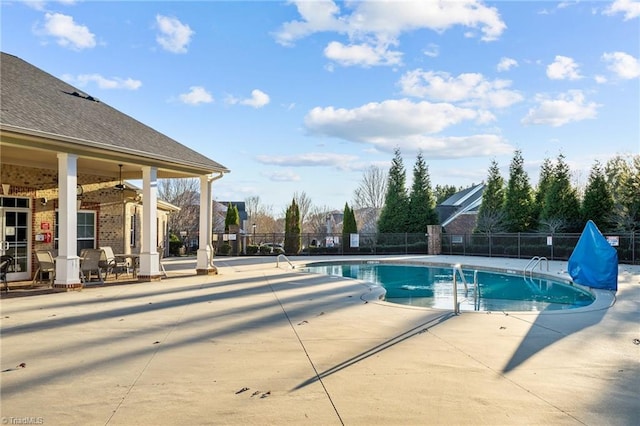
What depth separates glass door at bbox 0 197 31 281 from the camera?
1201 cm

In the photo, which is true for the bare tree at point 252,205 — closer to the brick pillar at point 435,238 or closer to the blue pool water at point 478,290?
the brick pillar at point 435,238

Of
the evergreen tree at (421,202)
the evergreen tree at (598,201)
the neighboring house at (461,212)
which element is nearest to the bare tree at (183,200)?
the evergreen tree at (421,202)

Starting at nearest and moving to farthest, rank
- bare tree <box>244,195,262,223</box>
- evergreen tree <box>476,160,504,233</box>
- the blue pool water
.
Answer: the blue pool water, evergreen tree <box>476,160,504,233</box>, bare tree <box>244,195,262,223</box>

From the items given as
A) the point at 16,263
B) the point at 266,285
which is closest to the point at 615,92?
the point at 266,285

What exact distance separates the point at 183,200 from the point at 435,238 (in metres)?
→ 26.1

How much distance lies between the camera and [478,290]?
14.2 meters

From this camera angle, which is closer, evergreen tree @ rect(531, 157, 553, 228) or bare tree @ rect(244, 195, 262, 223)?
evergreen tree @ rect(531, 157, 553, 228)

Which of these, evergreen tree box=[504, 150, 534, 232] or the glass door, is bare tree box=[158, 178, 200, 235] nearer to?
evergreen tree box=[504, 150, 534, 232]

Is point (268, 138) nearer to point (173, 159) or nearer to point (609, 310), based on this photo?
point (173, 159)

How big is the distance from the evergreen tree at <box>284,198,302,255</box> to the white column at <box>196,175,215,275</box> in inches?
563

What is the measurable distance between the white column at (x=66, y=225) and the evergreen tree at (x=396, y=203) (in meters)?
23.2

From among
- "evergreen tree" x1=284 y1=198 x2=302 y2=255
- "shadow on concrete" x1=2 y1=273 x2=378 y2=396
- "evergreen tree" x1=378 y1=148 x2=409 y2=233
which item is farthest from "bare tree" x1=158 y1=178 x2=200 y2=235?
"shadow on concrete" x1=2 y1=273 x2=378 y2=396

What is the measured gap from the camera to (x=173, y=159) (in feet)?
41.5

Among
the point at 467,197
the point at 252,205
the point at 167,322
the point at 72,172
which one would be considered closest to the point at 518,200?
the point at 467,197
